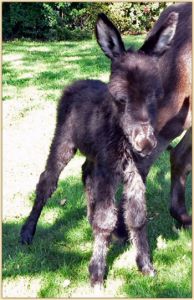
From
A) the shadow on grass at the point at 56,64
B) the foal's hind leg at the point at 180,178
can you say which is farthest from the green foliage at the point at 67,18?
the foal's hind leg at the point at 180,178

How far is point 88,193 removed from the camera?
4949 millimetres

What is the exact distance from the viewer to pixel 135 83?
3656mm

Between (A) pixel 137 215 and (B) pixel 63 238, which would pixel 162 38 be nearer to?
(A) pixel 137 215

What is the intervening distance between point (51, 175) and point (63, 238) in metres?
0.67

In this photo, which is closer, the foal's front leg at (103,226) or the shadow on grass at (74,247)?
the foal's front leg at (103,226)

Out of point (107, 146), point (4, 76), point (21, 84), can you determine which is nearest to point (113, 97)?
point (107, 146)

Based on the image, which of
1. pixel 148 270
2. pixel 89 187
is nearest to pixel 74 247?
pixel 89 187

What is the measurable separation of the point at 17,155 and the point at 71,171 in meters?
1.10

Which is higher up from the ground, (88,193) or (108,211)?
(108,211)

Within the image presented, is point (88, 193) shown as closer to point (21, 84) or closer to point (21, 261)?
point (21, 261)

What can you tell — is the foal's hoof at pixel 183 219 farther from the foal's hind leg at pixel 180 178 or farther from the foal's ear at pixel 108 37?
the foal's ear at pixel 108 37

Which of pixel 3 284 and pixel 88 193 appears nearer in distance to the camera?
pixel 3 284

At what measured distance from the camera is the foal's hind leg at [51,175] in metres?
4.87

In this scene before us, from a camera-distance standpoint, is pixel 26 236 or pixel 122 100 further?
pixel 26 236
